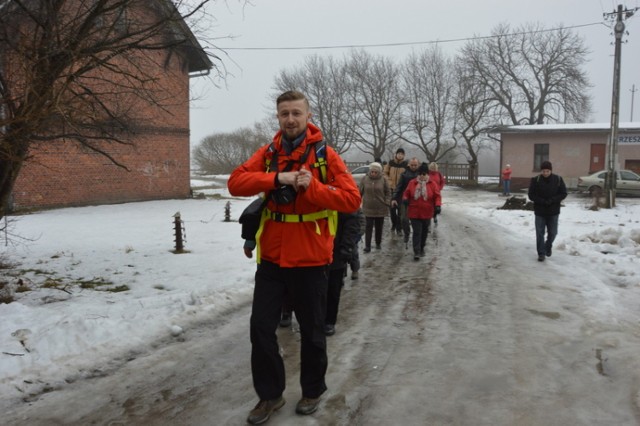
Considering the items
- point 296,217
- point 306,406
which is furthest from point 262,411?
point 296,217

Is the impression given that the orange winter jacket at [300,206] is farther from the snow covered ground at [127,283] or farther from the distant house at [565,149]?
the distant house at [565,149]

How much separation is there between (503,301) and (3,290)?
20.1ft

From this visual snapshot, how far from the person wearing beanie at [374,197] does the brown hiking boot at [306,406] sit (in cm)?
616

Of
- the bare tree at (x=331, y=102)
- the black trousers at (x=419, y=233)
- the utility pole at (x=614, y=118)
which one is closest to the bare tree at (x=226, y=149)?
the bare tree at (x=331, y=102)

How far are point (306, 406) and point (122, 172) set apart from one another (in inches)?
760

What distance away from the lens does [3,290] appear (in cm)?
596

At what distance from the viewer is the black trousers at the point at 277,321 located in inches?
124

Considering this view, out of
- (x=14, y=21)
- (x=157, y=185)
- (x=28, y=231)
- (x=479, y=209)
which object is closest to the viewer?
(x=14, y=21)

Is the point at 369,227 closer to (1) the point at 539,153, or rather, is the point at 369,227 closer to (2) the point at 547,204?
(2) the point at 547,204

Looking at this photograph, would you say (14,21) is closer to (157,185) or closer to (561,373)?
(561,373)

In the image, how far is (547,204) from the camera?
339 inches

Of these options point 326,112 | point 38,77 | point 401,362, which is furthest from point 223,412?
point 326,112

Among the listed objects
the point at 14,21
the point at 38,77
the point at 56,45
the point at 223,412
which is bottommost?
the point at 223,412

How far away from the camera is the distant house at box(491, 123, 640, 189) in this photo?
2861cm
